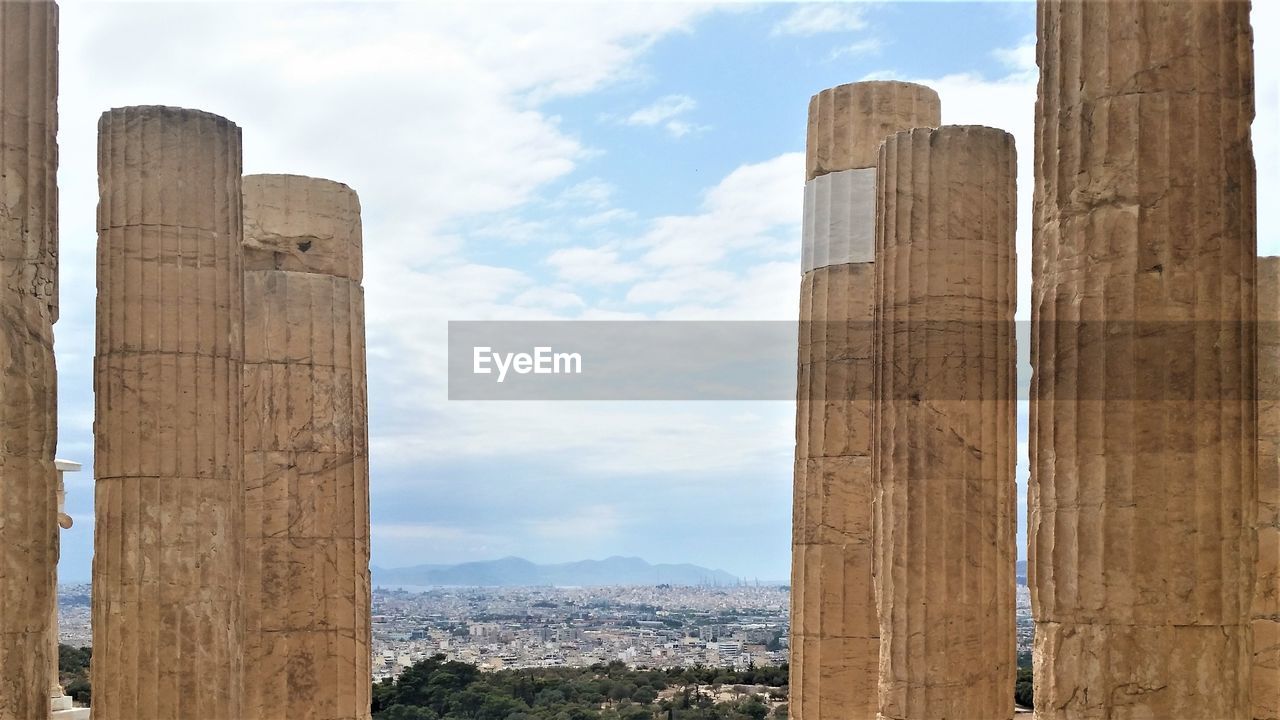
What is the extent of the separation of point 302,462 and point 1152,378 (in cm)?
1285

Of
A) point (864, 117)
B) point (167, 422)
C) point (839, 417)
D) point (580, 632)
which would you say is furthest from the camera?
point (580, 632)

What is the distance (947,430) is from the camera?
1611cm

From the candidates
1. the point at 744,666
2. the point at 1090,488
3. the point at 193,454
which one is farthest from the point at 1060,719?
the point at 744,666

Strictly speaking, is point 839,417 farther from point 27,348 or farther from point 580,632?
point 580,632

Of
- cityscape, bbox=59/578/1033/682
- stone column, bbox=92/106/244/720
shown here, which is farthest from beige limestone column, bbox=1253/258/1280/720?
cityscape, bbox=59/578/1033/682

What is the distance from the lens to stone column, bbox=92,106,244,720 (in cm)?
1512

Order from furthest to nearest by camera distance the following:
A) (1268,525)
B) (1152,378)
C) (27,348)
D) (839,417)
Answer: (839,417), (1268,525), (27,348), (1152,378)

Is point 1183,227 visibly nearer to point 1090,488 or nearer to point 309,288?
point 1090,488

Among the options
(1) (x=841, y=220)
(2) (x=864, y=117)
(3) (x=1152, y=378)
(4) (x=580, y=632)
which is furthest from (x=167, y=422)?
(4) (x=580, y=632)

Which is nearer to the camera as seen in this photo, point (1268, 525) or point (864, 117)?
point (1268, 525)

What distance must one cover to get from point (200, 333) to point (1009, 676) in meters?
8.98

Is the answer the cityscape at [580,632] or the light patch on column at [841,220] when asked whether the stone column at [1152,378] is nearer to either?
the light patch on column at [841,220]

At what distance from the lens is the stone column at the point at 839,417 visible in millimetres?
21219

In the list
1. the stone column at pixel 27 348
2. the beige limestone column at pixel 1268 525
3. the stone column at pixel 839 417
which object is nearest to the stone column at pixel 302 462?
the stone column at pixel 839 417
